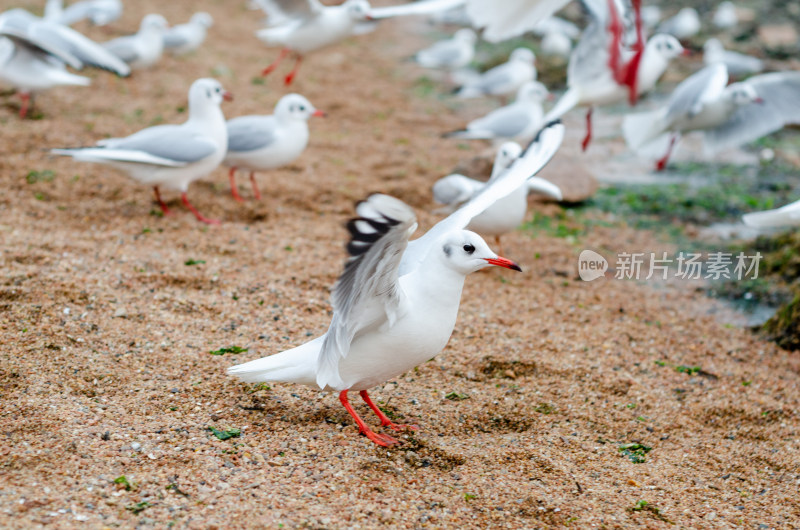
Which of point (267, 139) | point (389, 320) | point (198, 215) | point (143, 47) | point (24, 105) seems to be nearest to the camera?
point (389, 320)

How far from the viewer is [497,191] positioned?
111 inches

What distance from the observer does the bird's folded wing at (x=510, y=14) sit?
3270 mm

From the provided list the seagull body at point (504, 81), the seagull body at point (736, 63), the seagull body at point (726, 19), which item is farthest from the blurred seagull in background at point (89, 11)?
the seagull body at point (726, 19)

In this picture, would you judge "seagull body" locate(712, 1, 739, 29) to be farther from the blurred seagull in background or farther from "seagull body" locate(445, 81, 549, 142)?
the blurred seagull in background

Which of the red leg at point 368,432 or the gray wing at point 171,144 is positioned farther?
the gray wing at point 171,144

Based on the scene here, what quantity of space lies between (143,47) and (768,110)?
19.6ft

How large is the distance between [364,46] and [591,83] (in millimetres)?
7086

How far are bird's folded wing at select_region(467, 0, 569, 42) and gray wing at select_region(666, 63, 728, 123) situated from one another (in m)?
3.00

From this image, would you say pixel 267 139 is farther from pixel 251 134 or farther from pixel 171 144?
pixel 171 144

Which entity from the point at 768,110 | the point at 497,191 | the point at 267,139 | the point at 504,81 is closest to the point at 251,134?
the point at 267,139

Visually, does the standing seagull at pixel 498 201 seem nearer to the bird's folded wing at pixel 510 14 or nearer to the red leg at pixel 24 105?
the bird's folded wing at pixel 510 14

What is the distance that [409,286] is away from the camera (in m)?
2.64

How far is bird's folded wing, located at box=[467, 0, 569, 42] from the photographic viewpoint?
10.7 feet

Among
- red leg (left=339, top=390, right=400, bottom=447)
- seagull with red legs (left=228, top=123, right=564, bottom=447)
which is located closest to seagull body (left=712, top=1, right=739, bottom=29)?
seagull with red legs (left=228, top=123, right=564, bottom=447)
